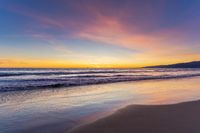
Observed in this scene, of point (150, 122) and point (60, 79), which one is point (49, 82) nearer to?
point (60, 79)

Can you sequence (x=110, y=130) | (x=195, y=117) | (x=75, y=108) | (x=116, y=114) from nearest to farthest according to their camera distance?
1. (x=110, y=130)
2. (x=195, y=117)
3. (x=116, y=114)
4. (x=75, y=108)

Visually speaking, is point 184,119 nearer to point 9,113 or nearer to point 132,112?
point 132,112

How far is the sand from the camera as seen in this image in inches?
185

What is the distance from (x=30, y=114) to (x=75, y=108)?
1642 mm

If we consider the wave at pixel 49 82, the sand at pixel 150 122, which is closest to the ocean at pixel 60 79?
the wave at pixel 49 82

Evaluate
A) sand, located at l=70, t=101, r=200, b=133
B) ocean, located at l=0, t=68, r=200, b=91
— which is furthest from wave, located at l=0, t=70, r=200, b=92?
sand, located at l=70, t=101, r=200, b=133

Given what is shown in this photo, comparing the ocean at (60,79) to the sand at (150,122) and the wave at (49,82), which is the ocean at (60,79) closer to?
the wave at (49,82)

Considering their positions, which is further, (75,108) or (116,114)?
(75,108)

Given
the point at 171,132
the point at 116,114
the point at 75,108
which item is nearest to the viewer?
the point at 171,132

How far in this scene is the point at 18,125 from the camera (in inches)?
211

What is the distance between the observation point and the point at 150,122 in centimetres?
529

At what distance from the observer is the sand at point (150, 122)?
470 cm

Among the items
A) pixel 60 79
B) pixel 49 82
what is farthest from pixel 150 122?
pixel 60 79

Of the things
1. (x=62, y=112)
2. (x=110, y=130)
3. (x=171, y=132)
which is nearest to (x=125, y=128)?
(x=110, y=130)
